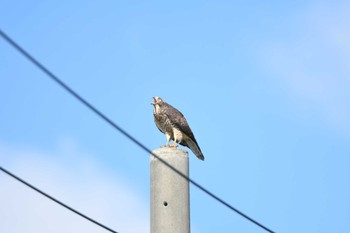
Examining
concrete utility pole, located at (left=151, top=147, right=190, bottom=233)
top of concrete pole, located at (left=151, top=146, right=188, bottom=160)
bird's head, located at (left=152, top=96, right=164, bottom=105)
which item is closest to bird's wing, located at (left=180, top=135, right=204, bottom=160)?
bird's head, located at (left=152, top=96, right=164, bottom=105)

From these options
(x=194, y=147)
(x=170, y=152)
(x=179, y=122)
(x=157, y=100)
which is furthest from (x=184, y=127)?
(x=170, y=152)

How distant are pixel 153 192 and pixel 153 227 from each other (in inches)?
11.6

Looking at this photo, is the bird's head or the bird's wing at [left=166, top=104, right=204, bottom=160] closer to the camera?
the bird's wing at [left=166, top=104, right=204, bottom=160]

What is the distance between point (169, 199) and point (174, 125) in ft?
17.9

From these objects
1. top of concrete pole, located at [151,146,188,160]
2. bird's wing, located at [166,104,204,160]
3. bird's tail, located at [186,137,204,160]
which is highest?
Answer: bird's wing, located at [166,104,204,160]

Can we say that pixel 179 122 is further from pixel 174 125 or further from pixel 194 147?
pixel 194 147

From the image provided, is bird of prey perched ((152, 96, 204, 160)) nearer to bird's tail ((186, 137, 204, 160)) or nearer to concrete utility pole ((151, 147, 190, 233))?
bird's tail ((186, 137, 204, 160))

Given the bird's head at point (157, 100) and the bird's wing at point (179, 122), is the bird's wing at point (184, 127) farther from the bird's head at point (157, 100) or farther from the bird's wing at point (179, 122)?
the bird's head at point (157, 100)

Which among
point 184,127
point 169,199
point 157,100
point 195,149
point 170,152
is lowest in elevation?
point 169,199

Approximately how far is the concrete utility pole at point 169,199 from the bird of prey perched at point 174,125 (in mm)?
5261

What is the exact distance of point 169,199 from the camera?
7254 millimetres

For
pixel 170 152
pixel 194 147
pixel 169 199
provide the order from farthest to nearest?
pixel 194 147
pixel 170 152
pixel 169 199

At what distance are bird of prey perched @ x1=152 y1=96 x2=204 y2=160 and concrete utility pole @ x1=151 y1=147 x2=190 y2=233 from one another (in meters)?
5.26

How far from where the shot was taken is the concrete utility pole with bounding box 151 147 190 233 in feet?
23.5
